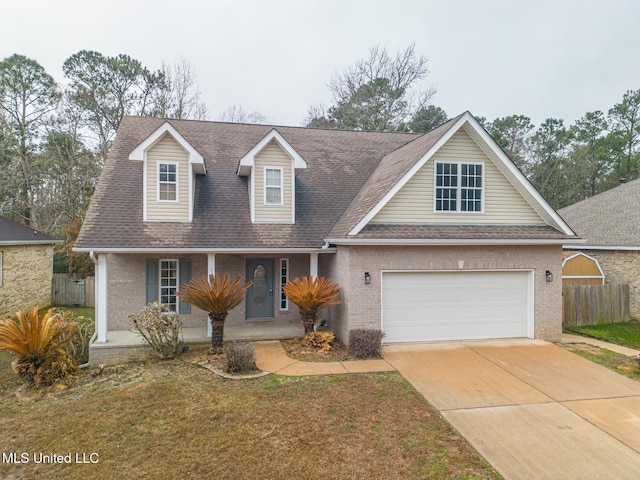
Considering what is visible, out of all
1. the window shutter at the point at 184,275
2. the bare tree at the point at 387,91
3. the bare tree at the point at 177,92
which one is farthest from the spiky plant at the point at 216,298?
the bare tree at the point at 387,91

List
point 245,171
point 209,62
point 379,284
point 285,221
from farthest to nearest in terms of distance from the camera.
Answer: point 209,62, point 245,171, point 285,221, point 379,284

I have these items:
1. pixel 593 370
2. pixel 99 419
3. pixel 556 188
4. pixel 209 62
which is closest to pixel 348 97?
pixel 209 62

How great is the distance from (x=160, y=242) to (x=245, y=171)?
3.94m

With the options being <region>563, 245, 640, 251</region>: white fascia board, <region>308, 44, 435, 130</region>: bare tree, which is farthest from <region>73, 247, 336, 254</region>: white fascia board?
<region>308, 44, 435, 130</region>: bare tree

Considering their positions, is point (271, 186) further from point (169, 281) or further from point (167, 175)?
point (169, 281)

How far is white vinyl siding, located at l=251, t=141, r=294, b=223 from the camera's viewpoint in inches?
476

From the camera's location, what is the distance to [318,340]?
33.6ft

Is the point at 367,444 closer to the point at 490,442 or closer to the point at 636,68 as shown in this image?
the point at 490,442

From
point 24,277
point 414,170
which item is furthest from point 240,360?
point 24,277

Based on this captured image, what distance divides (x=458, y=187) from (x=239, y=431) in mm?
8491

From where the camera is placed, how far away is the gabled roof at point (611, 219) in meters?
15.1

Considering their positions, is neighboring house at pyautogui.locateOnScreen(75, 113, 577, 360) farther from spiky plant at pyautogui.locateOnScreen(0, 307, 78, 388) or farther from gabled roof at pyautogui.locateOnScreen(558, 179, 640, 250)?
gabled roof at pyautogui.locateOnScreen(558, 179, 640, 250)

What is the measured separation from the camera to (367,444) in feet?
17.6

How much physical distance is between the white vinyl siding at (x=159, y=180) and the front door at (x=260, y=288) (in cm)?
263
